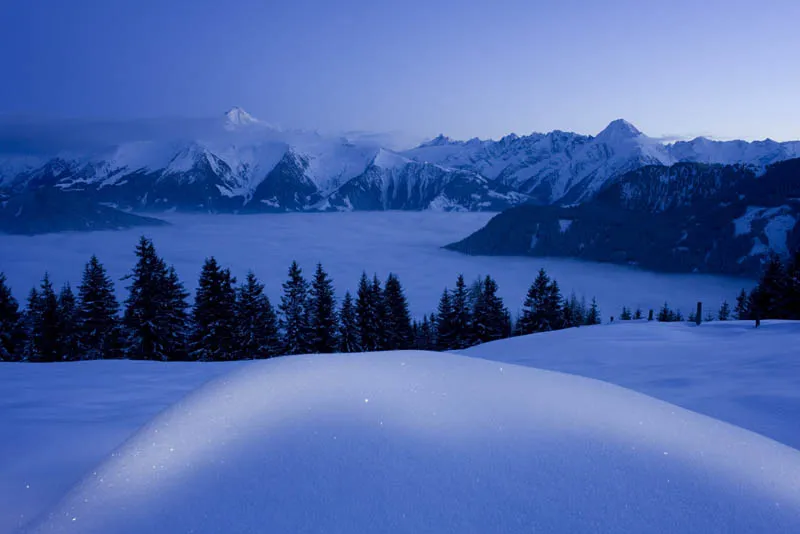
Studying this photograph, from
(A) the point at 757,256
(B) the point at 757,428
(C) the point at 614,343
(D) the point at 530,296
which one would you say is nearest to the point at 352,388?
(B) the point at 757,428

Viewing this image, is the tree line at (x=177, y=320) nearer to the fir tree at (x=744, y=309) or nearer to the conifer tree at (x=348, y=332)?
the conifer tree at (x=348, y=332)

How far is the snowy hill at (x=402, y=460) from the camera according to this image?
2.21 meters

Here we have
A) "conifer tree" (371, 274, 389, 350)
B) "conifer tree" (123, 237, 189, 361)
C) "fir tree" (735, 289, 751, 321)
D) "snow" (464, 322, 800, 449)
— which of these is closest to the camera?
"snow" (464, 322, 800, 449)

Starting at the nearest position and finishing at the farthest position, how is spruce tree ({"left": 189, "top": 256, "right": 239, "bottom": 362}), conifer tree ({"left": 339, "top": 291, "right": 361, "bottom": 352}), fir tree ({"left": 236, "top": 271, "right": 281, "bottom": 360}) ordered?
spruce tree ({"left": 189, "top": 256, "right": 239, "bottom": 362})
fir tree ({"left": 236, "top": 271, "right": 281, "bottom": 360})
conifer tree ({"left": 339, "top": 291, "right": 361, "bottom": 352})

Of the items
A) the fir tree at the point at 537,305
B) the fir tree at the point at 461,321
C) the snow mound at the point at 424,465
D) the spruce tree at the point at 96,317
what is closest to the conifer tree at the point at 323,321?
the fir tree at the point at 461,321

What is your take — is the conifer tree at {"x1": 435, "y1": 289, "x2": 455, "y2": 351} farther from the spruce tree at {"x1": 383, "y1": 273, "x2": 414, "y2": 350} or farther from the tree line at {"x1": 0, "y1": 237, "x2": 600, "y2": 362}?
the tree line at {"x1": 0, "y1": 237, "x2": 600, "y2": 362}

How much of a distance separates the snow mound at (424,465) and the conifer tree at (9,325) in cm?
3024

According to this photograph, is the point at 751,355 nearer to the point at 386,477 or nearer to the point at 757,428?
the point at 757,428

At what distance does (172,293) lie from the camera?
2645cm

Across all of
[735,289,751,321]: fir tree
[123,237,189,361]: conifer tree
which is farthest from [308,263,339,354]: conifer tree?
[735,289,751,321]: fir tree

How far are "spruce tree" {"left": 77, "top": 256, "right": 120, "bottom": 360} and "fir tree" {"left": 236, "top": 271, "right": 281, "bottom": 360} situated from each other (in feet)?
24.0

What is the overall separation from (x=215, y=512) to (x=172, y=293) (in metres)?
27.5

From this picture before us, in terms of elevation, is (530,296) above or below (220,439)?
below

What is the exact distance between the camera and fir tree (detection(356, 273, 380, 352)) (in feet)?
110
